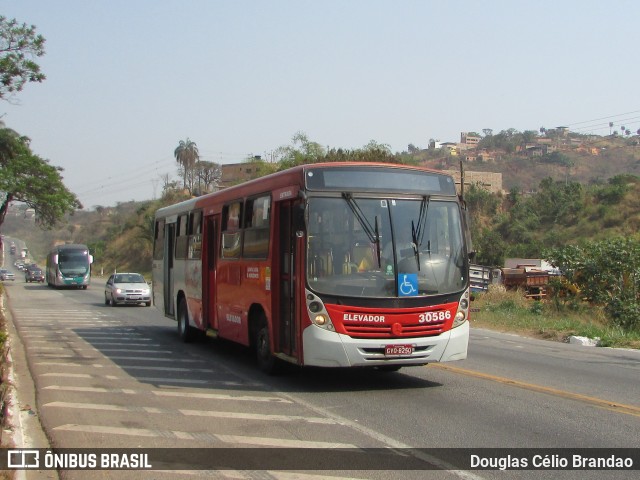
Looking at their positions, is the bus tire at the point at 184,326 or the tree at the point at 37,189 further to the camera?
the tree at the point at 37,189

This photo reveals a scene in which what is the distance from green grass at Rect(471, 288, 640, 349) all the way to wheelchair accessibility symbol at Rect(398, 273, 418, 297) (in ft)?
28.6

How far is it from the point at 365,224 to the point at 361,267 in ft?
1.98

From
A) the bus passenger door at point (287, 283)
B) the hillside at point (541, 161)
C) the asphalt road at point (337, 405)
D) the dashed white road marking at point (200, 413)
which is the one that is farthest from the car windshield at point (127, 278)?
the hillside at point (541, 161)

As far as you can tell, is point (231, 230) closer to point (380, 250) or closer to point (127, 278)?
point (380, 250)

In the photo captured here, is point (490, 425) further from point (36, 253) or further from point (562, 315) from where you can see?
point (36, 253)

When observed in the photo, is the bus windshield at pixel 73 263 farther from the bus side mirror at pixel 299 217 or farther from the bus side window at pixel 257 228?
the bus side mirror at pixel 299 217

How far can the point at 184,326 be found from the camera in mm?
16625

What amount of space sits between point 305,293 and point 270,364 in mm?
2045

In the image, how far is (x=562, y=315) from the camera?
2253cm

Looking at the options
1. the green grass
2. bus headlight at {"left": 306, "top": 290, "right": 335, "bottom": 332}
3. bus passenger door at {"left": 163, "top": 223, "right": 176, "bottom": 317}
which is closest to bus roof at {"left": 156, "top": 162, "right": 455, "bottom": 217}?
bus headlight at {"left": 306, "top": 290, "right": 335, "bottom": 332}

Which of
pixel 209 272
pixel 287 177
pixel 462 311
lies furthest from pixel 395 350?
pixel 209 272

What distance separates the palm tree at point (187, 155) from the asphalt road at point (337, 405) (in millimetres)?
86791

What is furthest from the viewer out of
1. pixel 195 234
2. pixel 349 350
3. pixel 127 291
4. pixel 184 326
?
pixel 127 291

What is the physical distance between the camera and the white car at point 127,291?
3158 centimetres
